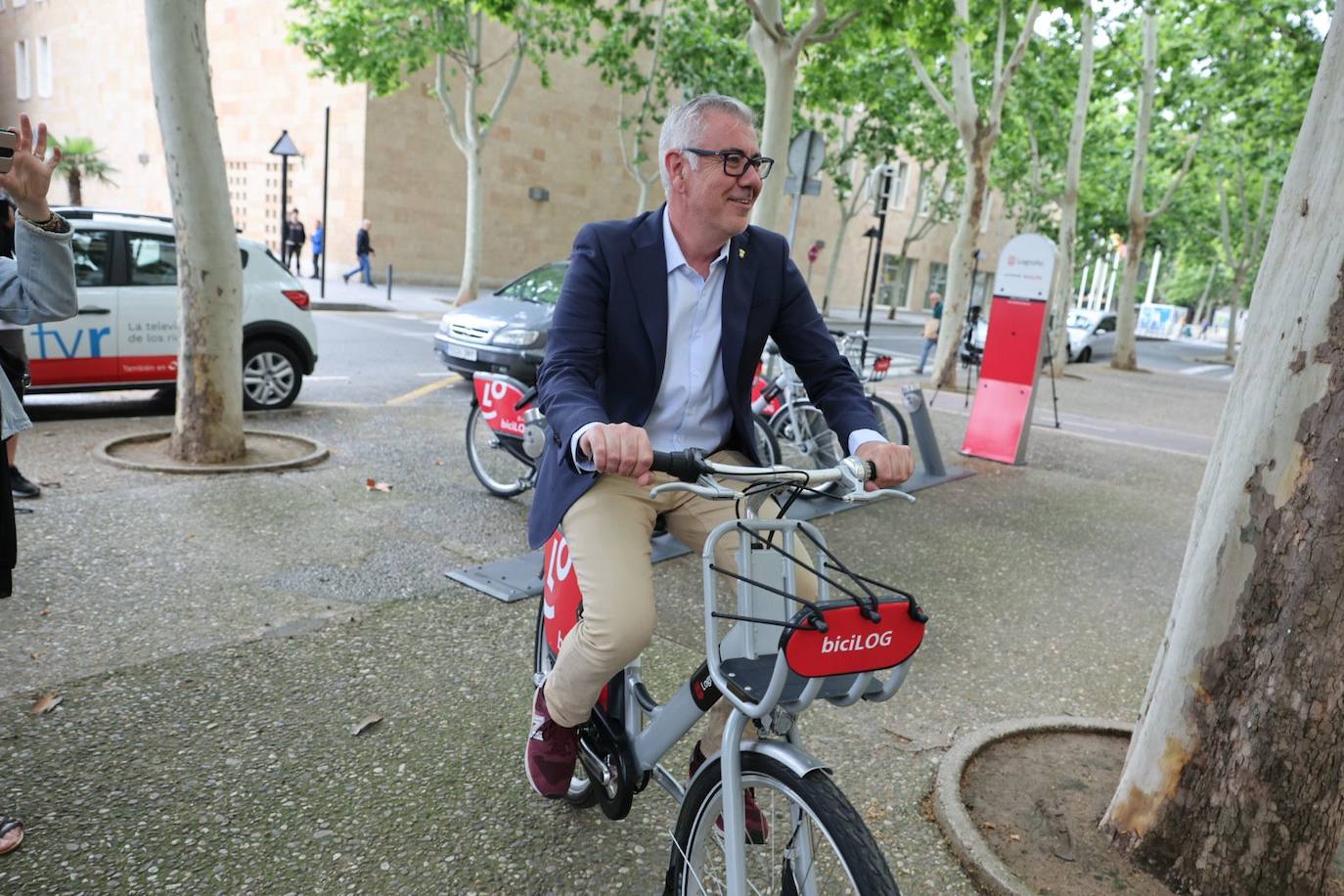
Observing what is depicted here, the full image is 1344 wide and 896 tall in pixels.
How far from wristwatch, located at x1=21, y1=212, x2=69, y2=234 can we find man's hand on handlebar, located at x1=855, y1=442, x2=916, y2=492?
2.00m

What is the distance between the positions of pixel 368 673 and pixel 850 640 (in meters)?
2.52

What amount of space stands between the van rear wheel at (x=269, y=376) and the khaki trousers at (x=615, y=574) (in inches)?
276

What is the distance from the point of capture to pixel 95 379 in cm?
768

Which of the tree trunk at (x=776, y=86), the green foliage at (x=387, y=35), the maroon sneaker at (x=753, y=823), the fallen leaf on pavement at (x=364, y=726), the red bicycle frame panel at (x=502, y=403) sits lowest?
the fallen leaf on pavement at (x=364, y=726)

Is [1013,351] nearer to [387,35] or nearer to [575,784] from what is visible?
[575,784]

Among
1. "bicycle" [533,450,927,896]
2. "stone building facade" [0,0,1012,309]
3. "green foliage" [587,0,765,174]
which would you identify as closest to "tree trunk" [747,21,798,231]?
"bicycle" [533,450,927,896]

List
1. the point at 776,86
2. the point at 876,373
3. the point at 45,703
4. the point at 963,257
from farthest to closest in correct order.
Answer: the point at 963,257 → the point at 776,86 → the point at 876,373 → the point at 45,703

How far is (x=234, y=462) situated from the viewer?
21.4ft

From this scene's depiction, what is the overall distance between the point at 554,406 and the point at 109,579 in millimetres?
3242

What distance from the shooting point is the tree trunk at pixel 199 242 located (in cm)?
595

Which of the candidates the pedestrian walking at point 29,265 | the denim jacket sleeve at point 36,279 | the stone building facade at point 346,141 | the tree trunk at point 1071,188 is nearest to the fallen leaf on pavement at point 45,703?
the pedestrian walking at point 29,265

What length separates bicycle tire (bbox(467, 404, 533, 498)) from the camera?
630cm

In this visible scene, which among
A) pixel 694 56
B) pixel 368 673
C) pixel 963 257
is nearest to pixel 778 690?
pixel 368 673

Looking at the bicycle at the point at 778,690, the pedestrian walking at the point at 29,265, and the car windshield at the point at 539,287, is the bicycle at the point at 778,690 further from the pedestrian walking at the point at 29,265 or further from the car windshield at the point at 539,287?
the car windshield at the point at 539,287
